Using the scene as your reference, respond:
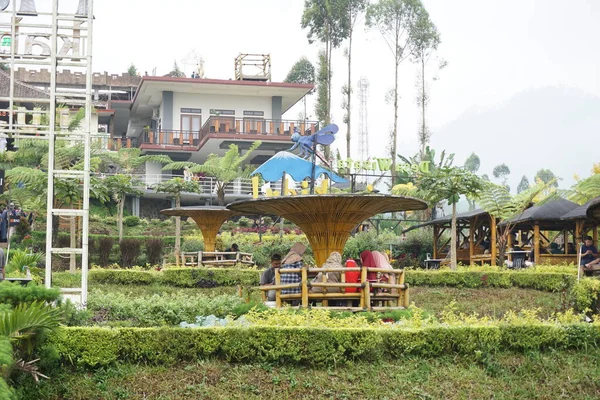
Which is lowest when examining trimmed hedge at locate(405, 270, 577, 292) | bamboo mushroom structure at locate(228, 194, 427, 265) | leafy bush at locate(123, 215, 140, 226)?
trimmed hedge at locate(405, 270, 577, 292)

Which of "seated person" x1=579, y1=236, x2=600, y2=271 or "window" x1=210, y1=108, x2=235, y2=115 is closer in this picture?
"seated person" x1=579, y1=236, x2=600, y2=271

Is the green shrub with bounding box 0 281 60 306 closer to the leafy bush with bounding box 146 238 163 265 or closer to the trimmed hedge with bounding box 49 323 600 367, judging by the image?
the trimmed hedge with bounding box 49 323 600 367

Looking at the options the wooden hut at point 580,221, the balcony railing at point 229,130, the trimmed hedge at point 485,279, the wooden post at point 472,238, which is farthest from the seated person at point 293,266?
the balcony railing at point 229,130

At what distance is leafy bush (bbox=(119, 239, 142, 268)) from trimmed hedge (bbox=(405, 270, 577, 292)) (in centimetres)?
1078

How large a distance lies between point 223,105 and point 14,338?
1655 inches

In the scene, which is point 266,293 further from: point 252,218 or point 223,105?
point 223,105

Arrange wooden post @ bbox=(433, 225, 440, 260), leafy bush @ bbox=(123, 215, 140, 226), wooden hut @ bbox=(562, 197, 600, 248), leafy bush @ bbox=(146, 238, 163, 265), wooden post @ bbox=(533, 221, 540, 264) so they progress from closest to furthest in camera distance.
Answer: wooden hut @ bbox=(562, 197, 600, 248), wooden post @ bbox=(533, 221, 540, 264), leafy bush @ bbox=(146, 238, 163, 265), wooden post @ bbox=(433, 225, 440, 260), leafy bush @ bbox=(123, 215, 140, 226)

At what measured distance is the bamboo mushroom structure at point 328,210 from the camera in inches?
604

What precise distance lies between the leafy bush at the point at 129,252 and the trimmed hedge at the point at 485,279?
10776 millimetres

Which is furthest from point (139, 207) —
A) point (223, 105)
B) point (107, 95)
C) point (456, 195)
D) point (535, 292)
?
point (535, 292)

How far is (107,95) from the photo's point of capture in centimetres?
6147

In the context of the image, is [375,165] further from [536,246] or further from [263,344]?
[263,344]

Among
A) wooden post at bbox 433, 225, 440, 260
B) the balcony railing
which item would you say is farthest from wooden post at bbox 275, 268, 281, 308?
the balcony railing

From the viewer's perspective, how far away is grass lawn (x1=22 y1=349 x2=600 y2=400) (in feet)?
34.8
